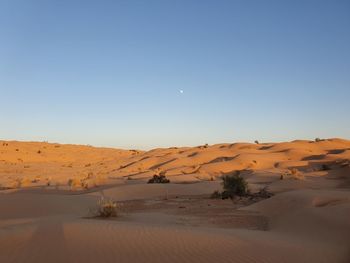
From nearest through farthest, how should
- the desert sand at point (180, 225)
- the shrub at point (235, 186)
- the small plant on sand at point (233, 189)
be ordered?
the desert sand at point (180, 225)
the small plant on sand at point (233, 189)
the shrub at point (235, 186)

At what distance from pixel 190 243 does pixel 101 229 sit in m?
1.62

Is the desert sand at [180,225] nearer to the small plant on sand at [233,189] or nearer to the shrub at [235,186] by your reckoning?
the small plant on sand at [233,189]

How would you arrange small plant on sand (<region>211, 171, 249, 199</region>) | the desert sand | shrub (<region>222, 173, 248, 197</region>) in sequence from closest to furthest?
the desert sand
small plant on sand (<region>211, 171, 249, 199</region>)
shrub (<region>222, 173, 248, 197</region>)

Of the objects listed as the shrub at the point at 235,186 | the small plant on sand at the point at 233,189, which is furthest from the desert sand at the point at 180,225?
the shrub at the point at 235,186

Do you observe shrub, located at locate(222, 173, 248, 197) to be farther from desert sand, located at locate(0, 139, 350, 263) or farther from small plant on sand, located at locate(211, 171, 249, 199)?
desert sand, located at locate(0, 139, 350, 263)

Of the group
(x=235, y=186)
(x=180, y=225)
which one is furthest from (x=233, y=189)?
(x=180, y=225)

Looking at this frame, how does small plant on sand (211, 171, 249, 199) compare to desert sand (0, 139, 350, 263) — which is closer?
desert sand (0, 139, 350, 263)

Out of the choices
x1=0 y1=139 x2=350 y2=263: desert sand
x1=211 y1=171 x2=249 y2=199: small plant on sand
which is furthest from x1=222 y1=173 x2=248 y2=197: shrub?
x1=0 y1=139 x2=350 y2=263: desert sand

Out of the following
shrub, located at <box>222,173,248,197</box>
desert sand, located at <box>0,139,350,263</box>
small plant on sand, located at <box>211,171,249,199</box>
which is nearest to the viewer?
desert sand, located at <box>0,139,350,263</box>

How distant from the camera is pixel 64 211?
12891mm

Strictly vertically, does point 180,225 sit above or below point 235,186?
below

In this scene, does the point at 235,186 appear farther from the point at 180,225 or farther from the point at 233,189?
the point at 180,225

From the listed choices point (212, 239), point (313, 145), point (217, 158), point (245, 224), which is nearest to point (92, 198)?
point (245, 224)

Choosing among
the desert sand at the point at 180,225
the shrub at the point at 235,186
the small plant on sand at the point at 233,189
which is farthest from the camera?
the shrub at the point at 235,186
